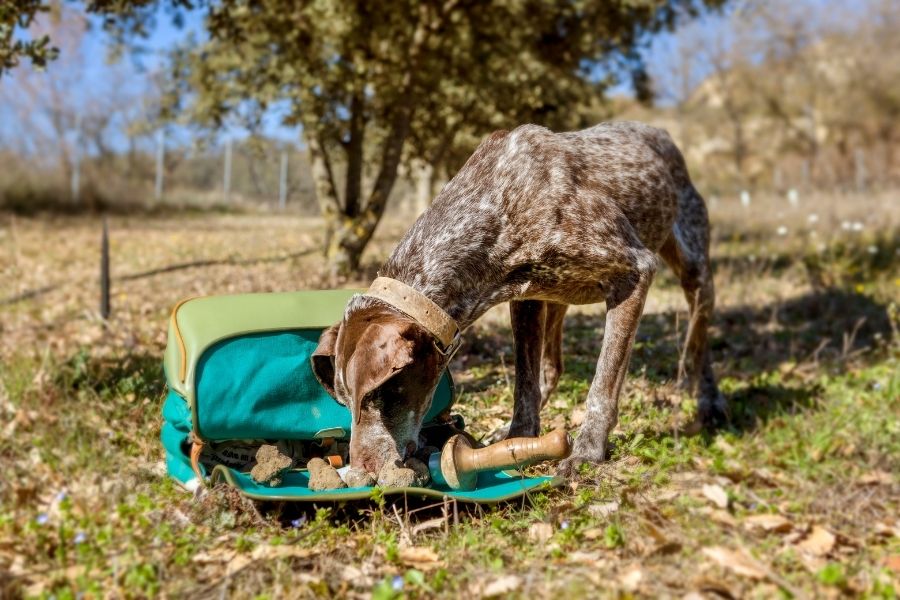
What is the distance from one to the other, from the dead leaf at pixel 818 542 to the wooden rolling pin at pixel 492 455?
0.96m

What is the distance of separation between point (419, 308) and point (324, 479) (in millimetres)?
835

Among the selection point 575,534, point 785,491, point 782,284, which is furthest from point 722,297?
point 575,534

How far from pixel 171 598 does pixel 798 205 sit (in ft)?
52.7

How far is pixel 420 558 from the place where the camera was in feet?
9.60

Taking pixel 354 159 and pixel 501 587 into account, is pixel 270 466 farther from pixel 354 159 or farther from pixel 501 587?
pixel 354 159

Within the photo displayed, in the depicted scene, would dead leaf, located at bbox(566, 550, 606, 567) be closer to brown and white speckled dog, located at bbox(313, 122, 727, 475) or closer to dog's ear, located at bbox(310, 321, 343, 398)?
brown and white speckled dog, located at bbox(313, 122, 727, 475)

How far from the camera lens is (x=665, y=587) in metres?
2.52

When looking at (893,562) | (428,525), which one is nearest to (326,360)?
(428,525)

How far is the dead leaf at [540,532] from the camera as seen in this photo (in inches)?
120

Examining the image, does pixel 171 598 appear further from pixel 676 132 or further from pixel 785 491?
pixel 676 132

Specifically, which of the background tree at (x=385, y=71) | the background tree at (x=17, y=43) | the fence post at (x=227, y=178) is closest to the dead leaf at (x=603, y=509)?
the background tree at (x=17, y=43)

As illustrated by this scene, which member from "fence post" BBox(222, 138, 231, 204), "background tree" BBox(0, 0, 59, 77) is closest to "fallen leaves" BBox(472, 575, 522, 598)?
"background tree" BBox(0, 0, 59, 77)

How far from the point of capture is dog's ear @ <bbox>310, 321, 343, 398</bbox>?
11.4 feet

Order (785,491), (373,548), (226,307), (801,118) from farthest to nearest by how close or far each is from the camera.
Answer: (801,118)
(226,307)
(785,491)
(373,548)
